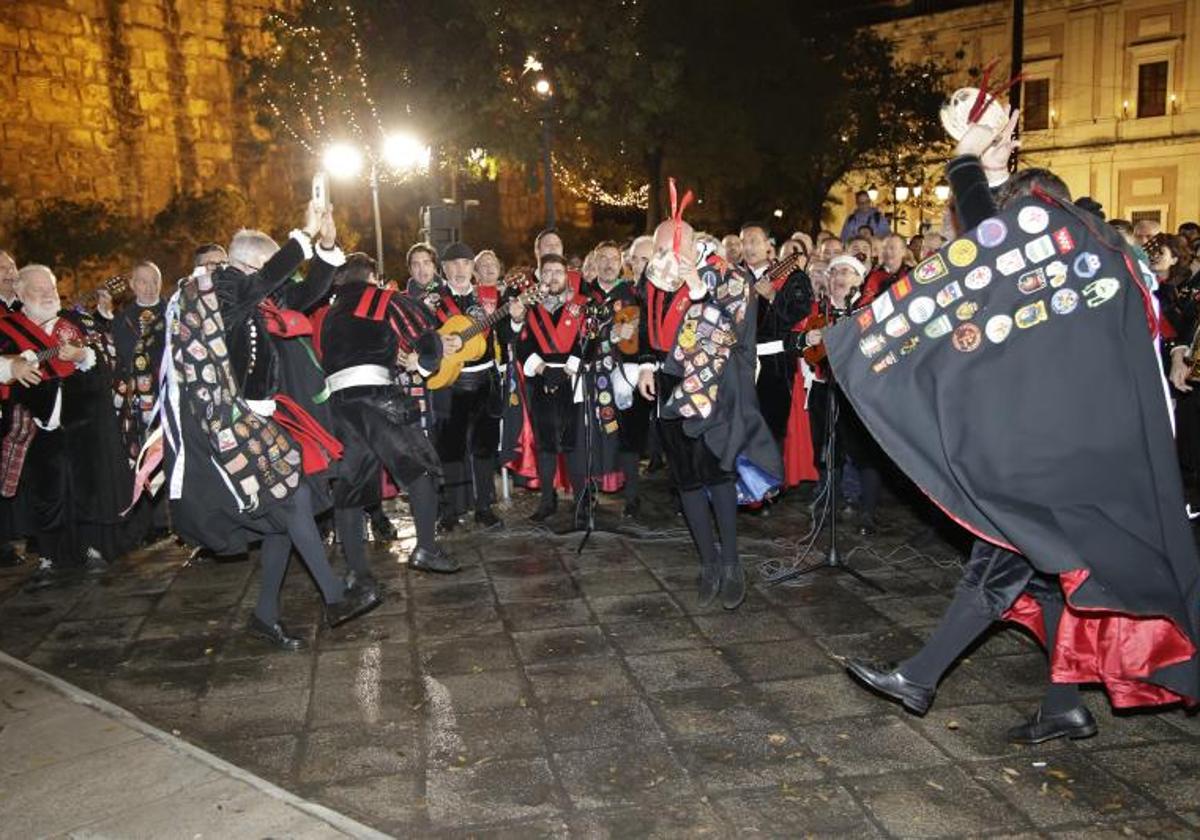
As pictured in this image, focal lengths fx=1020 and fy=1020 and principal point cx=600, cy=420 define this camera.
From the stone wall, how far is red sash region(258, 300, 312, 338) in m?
13.1

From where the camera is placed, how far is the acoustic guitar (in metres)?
7.57

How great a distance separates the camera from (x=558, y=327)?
8.08m

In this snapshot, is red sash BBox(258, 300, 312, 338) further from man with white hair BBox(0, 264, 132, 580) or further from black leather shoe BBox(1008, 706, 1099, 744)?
black leather shoe BBox(1008, 706, 1099, 744)

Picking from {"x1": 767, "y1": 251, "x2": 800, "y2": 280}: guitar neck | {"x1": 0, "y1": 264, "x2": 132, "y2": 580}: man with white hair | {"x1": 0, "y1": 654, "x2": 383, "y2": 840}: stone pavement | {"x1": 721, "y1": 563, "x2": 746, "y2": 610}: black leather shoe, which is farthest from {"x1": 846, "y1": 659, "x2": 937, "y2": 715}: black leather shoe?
{"x1": 0, "y1": 264, "x2": 132, "y2": 580}: man with white hair

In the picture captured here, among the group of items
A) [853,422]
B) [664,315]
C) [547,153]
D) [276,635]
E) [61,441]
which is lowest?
[276,635]

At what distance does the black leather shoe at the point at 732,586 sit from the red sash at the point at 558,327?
2.80m

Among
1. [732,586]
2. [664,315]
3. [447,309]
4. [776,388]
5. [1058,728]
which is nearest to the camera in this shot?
[1058,728]

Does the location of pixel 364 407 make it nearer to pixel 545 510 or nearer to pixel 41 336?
pixel 545 510

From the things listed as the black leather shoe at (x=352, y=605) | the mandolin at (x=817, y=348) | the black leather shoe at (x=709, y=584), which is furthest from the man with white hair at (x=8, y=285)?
the mandolin at (x=817, y=348)

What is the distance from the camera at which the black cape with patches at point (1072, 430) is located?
146 inches

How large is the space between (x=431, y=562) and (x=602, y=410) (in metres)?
2.25

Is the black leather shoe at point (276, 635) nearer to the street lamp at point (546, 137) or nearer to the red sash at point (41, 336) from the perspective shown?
the red sash at point (41, 336)

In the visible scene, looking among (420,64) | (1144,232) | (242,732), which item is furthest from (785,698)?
(420,64)

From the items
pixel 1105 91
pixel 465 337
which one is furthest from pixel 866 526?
pixel 1105 91
